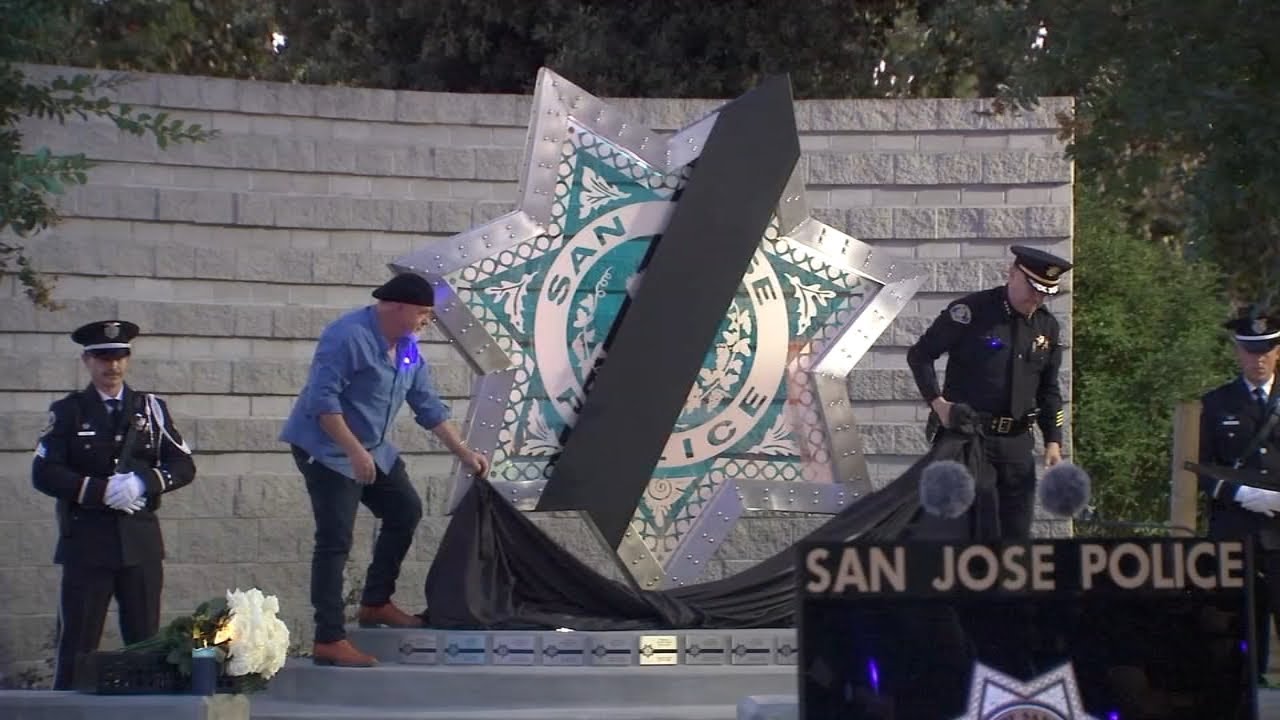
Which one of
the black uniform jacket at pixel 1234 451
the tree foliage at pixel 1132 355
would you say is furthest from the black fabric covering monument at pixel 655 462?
the tree foliage at pixel 1132 355

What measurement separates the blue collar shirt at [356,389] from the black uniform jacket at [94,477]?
0.61m

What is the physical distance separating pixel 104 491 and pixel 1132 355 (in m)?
6.56

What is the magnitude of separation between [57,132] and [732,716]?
4.47m

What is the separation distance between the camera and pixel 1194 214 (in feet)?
23.3

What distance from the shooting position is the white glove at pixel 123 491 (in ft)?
24.7

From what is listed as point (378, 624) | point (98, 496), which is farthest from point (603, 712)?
point (98, 496)

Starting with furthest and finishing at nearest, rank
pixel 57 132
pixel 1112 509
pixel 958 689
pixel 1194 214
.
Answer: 1. pixel 1112 509
2. pixel 57 132
3. pixel 1194 214
4. pixel 958 689

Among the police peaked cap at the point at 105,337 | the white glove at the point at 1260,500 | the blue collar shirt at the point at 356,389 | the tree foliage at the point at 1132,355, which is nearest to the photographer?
the blue collar shirt at the point at 356,389

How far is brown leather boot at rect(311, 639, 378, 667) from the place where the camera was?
→ 7.50 meters

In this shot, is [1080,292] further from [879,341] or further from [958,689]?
[958,689]

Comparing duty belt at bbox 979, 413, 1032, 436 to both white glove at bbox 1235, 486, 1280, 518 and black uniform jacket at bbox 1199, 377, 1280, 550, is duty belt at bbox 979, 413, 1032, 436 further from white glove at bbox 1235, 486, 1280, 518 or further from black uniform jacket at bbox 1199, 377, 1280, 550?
white glove at bbox 1235, 486, 1280, 518

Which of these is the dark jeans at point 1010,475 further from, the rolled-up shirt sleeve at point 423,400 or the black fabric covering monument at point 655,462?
the rolled-up shirt sleeve at point 423,400

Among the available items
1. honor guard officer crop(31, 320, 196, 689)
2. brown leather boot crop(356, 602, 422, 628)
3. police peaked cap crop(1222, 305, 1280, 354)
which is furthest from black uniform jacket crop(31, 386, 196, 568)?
police peaked cap crop(1222, 305, 1280, 354)

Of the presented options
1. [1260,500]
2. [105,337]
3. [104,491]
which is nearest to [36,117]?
[105,337]
